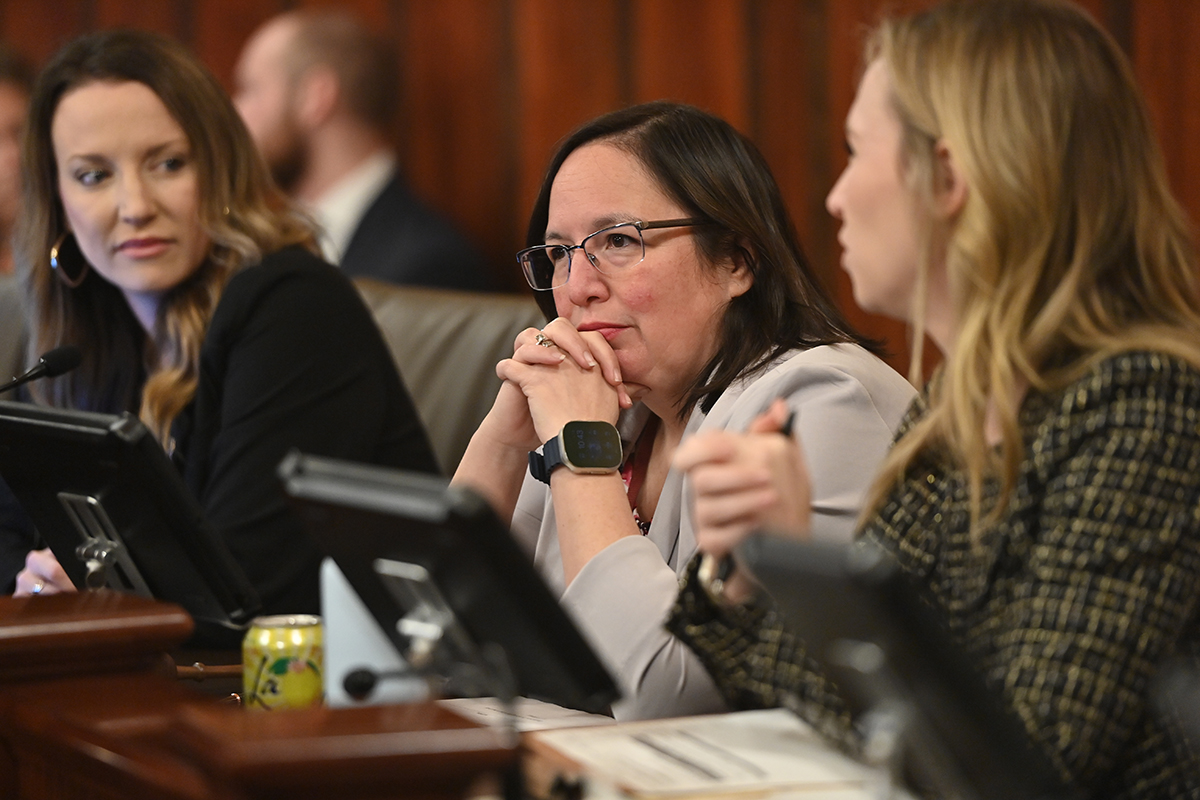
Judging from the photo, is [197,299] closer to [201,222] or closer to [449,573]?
[201,222]

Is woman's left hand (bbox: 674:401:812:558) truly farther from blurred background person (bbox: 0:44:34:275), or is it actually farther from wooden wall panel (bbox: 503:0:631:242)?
blurred background person (bbox: 0:44:34:275)

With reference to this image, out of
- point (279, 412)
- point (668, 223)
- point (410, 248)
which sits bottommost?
point (410, 248)

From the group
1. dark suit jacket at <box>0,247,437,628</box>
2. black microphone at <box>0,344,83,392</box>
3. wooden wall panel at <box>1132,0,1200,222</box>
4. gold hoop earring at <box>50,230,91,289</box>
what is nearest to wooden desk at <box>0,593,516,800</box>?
black microphone at <box>0,344,83,392</box>

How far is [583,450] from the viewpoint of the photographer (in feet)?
5.15

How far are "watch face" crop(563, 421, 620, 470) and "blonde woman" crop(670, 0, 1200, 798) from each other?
15.3 inches

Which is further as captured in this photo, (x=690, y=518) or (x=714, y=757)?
(x=690, y=518)

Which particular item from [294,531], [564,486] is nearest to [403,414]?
[294,531]

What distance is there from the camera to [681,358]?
1.70 m

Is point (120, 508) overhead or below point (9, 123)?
below

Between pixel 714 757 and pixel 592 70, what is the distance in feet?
9.32

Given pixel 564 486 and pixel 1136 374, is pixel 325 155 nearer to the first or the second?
pixel 564 486

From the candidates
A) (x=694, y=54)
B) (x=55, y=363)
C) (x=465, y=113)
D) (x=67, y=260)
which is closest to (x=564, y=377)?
(x=55, y=363)

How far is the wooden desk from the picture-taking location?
0.85 meters

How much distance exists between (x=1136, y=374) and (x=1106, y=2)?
1.80 meters
